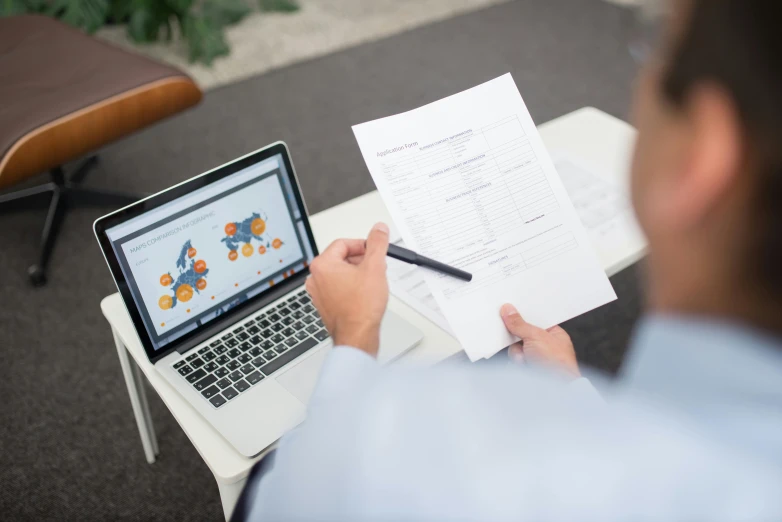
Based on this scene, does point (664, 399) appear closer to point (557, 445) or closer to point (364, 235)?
point (557, 445)

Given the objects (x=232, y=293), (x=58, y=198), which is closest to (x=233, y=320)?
(x=232, y=293)

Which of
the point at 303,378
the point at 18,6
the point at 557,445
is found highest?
the point at 557,445

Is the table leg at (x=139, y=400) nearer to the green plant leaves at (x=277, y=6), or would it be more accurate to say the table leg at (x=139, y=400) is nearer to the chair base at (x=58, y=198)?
the chair base at (x=58, y=198)

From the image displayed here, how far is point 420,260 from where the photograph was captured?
0.94 metres

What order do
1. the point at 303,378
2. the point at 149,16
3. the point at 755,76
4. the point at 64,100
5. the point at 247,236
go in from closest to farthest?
1. the point at 755,76
2. the point at 303,378
3. the point at 247,236
4. the point at 64,100
5. the point at 149,16

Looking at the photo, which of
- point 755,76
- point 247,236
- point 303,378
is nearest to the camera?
point 755,76

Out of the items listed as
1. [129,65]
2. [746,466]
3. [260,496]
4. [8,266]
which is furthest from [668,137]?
[8,266]

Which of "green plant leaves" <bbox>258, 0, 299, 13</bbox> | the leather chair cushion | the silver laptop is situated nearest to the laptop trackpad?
the silver laptop

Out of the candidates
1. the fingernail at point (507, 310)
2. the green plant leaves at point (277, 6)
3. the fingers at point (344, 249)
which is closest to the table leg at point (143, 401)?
the fingers at point (344, 249)

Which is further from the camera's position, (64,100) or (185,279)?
(64,100)

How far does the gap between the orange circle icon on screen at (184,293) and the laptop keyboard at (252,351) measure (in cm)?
8

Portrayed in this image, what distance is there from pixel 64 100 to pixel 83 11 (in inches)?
51.6

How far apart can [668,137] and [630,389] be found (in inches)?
7.4

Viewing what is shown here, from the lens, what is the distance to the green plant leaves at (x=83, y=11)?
114 inches
